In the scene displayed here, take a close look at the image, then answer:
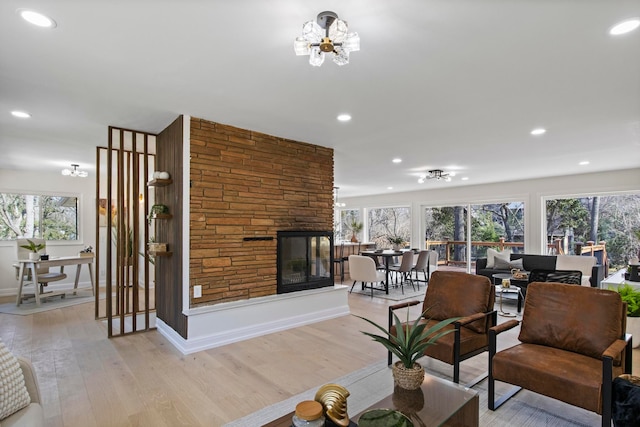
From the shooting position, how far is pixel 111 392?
266 centimetres

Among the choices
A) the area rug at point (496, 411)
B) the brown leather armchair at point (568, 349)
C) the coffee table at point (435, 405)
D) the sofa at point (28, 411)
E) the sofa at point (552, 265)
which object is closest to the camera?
the sofa at point (28, 411)

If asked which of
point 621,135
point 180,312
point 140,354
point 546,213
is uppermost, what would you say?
point 621,135

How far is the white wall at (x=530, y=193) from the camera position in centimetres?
657

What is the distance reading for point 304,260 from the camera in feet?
15.4

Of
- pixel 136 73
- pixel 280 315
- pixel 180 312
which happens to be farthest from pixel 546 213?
pixel 136 73

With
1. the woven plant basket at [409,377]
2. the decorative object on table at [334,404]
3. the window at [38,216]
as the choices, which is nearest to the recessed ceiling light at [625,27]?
the woven plant basket at [409,377]

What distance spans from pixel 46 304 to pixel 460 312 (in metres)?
6.47

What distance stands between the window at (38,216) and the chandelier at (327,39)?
7.53 metres

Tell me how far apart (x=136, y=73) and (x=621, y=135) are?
535 cm

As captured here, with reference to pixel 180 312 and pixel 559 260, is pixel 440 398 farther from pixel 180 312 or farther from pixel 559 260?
pixel 559 260

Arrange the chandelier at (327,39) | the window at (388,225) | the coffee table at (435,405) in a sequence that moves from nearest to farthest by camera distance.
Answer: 1. the coffee table at (435,405)
2. the chandelier at (327,39)
3. the window at (388,225)

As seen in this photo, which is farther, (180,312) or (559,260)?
(559,260)

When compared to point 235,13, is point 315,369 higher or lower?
lower

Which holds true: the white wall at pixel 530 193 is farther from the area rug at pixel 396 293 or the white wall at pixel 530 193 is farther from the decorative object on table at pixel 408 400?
the decorative object on table at pixel 408 400
